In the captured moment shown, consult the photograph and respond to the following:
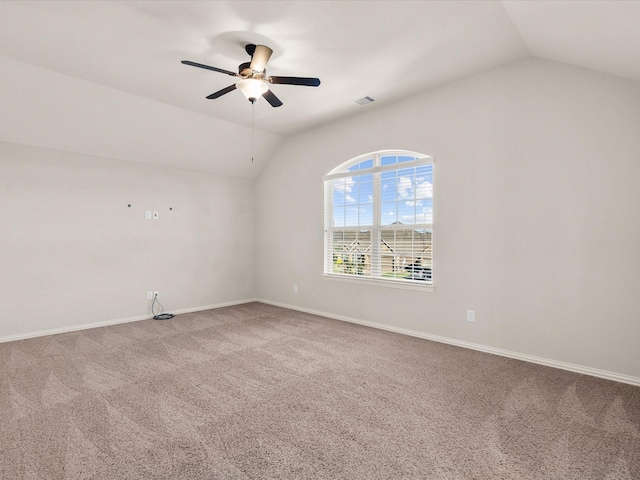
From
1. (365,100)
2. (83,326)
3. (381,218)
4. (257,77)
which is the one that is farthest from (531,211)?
(83,326)

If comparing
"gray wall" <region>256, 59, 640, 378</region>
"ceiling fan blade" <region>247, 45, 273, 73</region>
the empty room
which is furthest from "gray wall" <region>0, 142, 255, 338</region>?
"ceiling fan blade" <region>247, 45, 273, 73</region>

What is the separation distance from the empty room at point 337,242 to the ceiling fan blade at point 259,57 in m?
0.02

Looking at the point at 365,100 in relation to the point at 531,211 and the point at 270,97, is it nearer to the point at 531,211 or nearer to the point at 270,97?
the point at 270,97

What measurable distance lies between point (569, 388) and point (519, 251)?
1282mm

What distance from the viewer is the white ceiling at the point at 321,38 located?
2.42 metres

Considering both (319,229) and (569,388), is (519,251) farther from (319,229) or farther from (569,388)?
(319,229)

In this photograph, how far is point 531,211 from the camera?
3268 millimetres

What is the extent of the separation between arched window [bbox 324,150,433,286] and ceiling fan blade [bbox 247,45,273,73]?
6.98 feet

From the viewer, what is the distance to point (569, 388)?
8.84 ft

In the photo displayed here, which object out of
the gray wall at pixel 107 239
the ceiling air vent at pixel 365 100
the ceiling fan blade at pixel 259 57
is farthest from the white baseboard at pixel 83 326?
the ceiling air vent at pixel 365 100

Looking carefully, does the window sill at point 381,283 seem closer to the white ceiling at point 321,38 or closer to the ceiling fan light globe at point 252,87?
the white ceiling at point 321,38

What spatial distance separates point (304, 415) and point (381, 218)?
2.92 metres

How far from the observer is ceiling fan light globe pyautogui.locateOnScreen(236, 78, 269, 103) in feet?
9.57

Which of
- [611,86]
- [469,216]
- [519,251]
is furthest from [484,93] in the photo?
[519,251]
